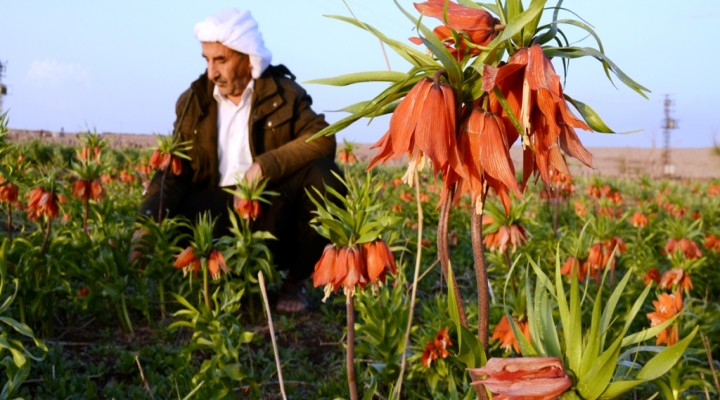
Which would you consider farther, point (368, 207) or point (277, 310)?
point (277, 310)

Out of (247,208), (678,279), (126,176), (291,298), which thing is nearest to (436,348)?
(247,208)

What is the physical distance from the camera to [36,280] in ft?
10.1

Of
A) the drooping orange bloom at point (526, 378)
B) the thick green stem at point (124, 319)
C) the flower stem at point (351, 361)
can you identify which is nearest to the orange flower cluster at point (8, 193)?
the thick green stem at point (124, 319)

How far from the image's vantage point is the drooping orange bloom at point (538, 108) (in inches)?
36.1

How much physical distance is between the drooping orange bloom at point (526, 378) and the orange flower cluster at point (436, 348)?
63.8 inches

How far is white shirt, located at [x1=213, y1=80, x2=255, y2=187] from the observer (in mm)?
4070

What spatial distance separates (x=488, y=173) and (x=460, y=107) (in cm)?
9

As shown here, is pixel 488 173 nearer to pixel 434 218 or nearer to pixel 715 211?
pixel 434 218

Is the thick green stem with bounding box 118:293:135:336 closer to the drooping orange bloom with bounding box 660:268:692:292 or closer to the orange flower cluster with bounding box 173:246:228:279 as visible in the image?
the orange flower cluster with bounding box 173:246:228:279

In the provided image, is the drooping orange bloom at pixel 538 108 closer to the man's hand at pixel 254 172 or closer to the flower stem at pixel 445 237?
the flower stem at pixel 445 237

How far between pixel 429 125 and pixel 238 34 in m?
2.97

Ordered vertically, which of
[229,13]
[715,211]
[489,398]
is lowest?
[715,211]

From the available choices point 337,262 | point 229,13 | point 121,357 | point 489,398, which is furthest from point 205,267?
point 489,398

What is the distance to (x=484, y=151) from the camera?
3.12ft
